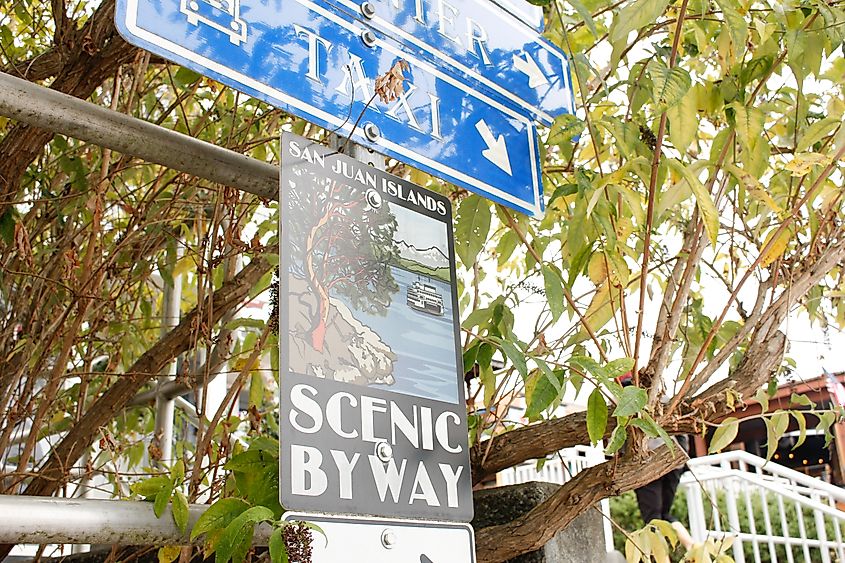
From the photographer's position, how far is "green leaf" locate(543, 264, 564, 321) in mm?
1165

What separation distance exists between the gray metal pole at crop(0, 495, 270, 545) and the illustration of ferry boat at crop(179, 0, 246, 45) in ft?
1.59

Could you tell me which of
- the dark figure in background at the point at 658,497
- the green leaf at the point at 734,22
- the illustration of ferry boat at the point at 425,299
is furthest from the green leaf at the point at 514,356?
the dark figure in background at the point at 658,497

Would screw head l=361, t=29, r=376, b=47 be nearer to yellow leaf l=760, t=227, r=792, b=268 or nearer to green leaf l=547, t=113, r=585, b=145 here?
green leaf l=547, t=113, r=585, b=145

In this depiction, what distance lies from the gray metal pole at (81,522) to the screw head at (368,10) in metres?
0.64

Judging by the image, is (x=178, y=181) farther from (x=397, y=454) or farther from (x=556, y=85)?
(x=397, y=454)

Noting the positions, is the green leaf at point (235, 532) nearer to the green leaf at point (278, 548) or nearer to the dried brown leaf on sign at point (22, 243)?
the green leaf at point (278, 548)

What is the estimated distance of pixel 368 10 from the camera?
1009mm

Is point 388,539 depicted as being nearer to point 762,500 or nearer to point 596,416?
point 596,416

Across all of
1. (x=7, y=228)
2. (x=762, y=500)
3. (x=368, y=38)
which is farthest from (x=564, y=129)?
(x=762, y=500)

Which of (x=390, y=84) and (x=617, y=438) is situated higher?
(x=390, y=84)

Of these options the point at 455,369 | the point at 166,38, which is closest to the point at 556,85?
the point at 455,369

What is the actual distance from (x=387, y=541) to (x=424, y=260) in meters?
0.34

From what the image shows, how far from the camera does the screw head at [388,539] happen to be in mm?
776

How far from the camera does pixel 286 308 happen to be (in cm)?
78
